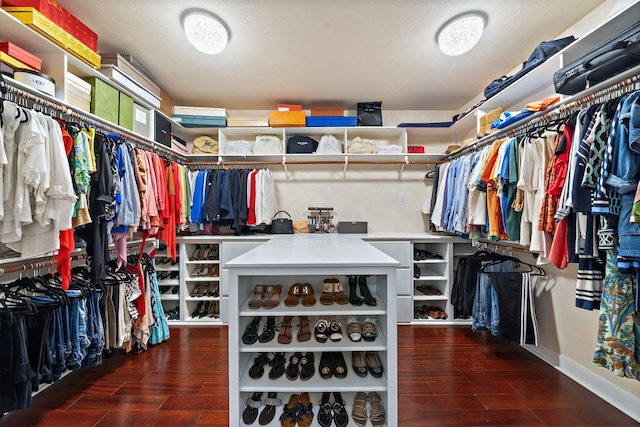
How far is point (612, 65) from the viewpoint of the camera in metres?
1.23

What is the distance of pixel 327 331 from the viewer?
4.65 feet

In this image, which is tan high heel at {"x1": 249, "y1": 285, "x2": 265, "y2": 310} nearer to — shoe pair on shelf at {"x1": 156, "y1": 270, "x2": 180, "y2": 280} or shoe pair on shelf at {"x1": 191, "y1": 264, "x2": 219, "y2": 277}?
shoe pair on shelf at {"x1": 191, "y1": 264, "x2": 219, "y2": 277}

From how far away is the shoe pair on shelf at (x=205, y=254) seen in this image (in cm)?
292

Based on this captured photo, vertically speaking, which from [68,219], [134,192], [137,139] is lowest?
[68,219]

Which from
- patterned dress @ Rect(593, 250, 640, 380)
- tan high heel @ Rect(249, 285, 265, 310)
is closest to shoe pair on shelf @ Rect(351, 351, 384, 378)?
tan high heel @ Rect(249, 285, 265, 310)

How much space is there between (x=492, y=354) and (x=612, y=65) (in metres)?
2.00

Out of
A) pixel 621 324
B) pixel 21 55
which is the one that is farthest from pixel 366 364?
pixel 21 55

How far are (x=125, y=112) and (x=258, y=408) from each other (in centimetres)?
229

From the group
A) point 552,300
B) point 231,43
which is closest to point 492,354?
point 552,300

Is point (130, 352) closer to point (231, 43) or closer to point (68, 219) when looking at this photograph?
point (68, 219)

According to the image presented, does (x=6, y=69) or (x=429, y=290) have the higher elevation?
(x=6, y=69)

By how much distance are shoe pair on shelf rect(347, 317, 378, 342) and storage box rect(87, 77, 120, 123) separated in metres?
2.16

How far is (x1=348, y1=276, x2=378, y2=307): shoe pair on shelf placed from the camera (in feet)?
4.52

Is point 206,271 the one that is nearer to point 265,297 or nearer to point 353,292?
point 265,297
